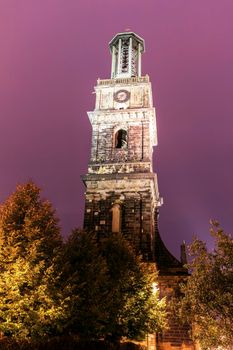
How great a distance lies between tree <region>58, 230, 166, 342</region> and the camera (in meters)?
20.5

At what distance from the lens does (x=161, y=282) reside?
99.9 feet

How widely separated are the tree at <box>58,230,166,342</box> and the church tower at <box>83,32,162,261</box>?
16.0 ft

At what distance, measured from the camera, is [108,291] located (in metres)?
24.2

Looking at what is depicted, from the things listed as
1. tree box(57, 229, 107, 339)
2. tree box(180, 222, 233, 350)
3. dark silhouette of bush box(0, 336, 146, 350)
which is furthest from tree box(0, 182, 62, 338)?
tree box(180, 222, 233, 350)

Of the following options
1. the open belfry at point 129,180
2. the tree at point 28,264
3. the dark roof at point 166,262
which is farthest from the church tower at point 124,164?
the tree at point 28,264

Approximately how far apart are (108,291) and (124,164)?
14.3 metres

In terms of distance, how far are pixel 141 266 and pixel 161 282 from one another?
13.6 feet

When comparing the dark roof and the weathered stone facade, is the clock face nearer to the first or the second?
the weathered stone facade

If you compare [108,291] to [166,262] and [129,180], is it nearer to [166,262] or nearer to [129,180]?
[166,262]

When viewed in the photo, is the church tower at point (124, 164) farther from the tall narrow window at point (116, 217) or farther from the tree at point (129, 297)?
the tree at point (129, 297)

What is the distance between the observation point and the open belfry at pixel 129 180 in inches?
1217

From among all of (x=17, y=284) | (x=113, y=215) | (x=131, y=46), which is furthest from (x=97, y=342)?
(x=131, y=46)

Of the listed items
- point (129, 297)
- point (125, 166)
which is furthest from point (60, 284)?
point (125, 166)

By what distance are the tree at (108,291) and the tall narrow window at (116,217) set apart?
4.56 meters
